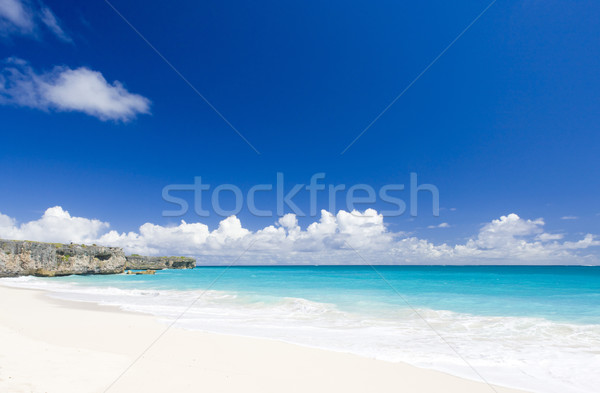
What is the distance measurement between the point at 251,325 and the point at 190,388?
6.59 meters

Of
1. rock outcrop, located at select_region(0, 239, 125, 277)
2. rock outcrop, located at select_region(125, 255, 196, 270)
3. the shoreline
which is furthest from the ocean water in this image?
rock outcrop, located at select_region(125, 255, 196, 270)

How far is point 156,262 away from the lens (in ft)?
306

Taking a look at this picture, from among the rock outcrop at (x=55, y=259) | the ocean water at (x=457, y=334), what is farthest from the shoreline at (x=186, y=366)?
the rock outcrop at (x=55, y=259)

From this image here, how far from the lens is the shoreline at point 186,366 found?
504 centimetres

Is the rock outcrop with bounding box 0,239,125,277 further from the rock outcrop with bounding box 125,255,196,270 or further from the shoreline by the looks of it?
the shoreline

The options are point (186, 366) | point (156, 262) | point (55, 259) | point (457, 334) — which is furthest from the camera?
point (156, 262)

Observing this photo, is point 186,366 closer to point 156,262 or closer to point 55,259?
point 55,259

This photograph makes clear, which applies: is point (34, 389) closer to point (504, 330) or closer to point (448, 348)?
point (448, 348)

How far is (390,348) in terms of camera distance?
827cm

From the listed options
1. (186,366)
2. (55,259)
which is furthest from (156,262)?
(186,366)

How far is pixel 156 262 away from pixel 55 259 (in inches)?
1995

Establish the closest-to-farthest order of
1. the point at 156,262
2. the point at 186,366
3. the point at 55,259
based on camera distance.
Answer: the point at 186,366 < the point at 55,259 < the point at 156,262

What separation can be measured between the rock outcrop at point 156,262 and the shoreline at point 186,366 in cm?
7793

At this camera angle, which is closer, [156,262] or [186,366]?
[186,366]
